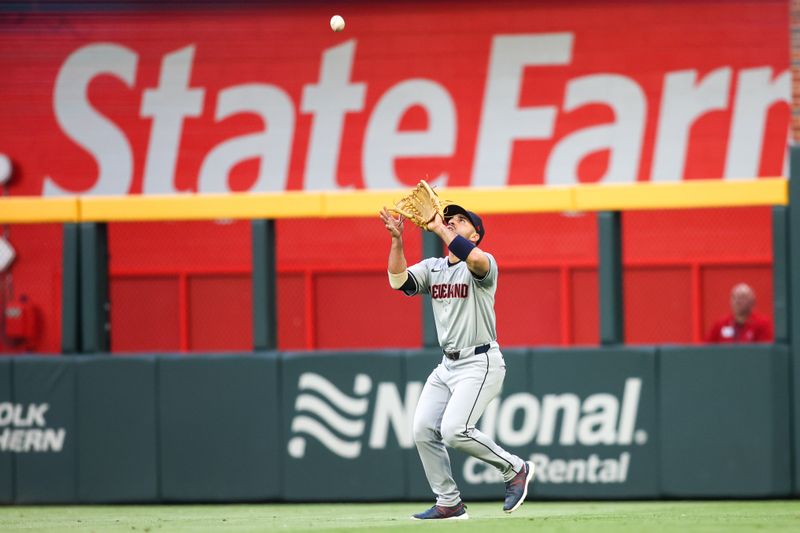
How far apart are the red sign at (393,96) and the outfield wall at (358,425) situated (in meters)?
4.96

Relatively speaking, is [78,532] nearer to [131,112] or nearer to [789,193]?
[789,193]

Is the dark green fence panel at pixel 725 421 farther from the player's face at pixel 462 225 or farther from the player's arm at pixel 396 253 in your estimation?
the player's arm at pixel 396 253

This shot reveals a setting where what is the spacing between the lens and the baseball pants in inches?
289

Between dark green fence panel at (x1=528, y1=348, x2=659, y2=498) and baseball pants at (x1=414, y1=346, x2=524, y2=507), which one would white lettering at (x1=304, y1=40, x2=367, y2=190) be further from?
baseball pants at (x1=414, y1=346, x2=524, y2=507)

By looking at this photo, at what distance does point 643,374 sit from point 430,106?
5.75m

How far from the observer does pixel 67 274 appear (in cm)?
1020

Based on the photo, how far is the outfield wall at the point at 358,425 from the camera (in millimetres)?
9445

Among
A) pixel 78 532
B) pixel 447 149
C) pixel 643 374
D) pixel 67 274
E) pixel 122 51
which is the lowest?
pixel 78 532

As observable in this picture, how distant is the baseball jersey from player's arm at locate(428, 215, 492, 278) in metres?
0.16

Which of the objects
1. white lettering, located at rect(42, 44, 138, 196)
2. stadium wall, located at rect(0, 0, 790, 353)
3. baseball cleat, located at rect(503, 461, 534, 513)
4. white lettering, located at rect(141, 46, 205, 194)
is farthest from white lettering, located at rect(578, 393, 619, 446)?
white lettering, located at rect(42, 44, 138, 196)

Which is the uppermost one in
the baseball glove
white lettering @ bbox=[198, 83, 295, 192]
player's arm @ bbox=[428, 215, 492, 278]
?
white lettering @ bbox=[198, 83, 295, 192]

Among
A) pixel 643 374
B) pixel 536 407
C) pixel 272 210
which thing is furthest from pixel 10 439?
pixel 643 374

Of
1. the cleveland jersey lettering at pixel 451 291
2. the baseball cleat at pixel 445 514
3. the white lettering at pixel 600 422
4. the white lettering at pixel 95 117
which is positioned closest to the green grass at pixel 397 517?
the baseball cleat at pixel 445 514

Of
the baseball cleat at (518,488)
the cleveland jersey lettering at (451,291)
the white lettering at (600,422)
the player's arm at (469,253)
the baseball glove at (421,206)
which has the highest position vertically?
the baseball glove at (421,206)
